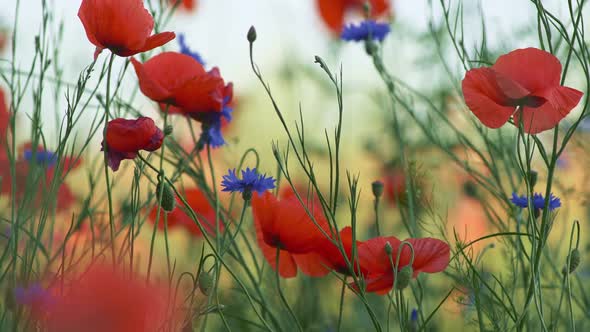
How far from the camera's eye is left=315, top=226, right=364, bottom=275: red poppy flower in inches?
23.5

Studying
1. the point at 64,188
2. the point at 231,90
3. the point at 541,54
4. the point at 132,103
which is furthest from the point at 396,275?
the point at 64,188

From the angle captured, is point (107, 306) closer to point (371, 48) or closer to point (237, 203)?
point (371, 48)

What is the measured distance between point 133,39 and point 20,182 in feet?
1.61

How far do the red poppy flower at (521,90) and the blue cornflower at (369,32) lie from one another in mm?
353

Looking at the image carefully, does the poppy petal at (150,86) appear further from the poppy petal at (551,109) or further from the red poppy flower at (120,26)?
the poppy petal at (551,109)

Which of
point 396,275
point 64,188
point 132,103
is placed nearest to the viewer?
point 396,275

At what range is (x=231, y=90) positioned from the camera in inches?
29.7

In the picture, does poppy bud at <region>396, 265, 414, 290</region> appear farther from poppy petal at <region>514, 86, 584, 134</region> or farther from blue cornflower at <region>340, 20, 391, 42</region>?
blue cornflower at <region>340, 20, 391, 42</region>

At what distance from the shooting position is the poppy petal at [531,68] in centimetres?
57

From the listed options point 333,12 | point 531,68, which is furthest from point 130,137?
point 333,12

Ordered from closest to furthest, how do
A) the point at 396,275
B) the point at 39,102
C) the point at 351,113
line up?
the point at 396,275
the point at 39,102
the point at 351,113

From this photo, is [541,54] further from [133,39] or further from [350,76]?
[350,76]

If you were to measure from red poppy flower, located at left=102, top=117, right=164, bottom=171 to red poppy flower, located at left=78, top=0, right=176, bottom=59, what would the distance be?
0.06 m

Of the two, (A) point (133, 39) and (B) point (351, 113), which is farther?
(B) point (351, 113)
